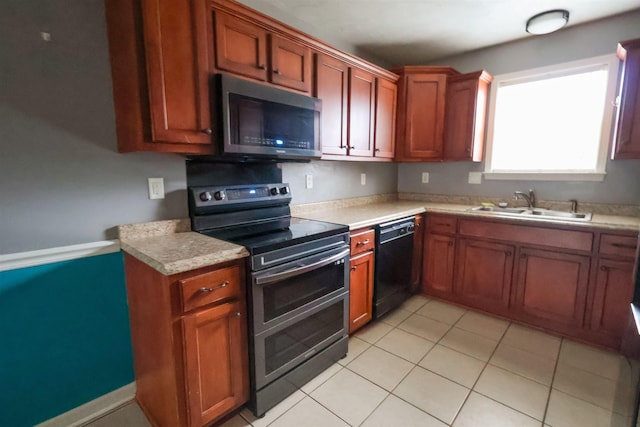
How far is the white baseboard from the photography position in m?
1.48

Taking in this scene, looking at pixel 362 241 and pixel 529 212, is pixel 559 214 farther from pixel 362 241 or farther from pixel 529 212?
pixel 362 241

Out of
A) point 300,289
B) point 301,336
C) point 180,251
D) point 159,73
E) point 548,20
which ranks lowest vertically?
point 301,336

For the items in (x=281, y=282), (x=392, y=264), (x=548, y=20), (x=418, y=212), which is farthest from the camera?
(x=418, y=212)

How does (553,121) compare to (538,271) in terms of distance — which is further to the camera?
(553,121)

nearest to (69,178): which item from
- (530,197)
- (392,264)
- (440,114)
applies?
(392,264)

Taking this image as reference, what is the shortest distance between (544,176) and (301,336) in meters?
2.57

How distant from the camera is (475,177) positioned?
3088mm

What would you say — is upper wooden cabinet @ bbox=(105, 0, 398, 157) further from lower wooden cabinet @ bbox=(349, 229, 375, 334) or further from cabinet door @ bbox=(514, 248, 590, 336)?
cabinet door @ bbox=(514, 248, 590, 336)

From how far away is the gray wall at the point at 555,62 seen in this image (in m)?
2.34

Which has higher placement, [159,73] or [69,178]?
[159,73]

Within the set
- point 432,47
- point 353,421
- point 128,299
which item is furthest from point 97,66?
point 432,47

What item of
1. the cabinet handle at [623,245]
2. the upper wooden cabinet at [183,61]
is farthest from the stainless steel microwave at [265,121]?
the cabinet handle at [623,245]

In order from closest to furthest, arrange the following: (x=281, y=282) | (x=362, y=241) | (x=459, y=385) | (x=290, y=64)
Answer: (x=281, y=282), (x=459, y=385), (x=290, y=64), (x=362, y=241)

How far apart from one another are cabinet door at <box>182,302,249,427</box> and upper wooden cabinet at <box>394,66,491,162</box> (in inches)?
90.0
